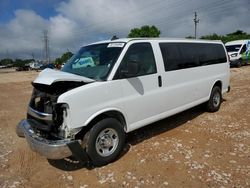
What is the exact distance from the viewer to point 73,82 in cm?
385

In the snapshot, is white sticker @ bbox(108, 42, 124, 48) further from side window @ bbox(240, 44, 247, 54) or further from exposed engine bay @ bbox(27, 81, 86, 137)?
side window @ bbox(240, 44, 247, 54)

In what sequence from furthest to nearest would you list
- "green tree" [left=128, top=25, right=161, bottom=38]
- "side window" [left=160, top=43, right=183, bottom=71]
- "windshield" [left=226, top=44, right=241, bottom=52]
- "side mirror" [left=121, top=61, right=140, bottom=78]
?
"green tree" [left=128, top=25, right=161, bottom=38], "windshield" [left=226, top=44, right=241, bottom=52], "side window" [left=160, top=43, right=183, bottom=71], "side mirror" [left=121, top=61, right=140, bottom=78]

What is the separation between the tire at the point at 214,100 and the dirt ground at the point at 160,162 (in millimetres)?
793

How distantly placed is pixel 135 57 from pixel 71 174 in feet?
7.57

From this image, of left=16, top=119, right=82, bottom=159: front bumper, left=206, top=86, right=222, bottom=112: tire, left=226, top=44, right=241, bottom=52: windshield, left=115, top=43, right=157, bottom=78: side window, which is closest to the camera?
left=16, top=119, right=82, bottom=159: front bumper

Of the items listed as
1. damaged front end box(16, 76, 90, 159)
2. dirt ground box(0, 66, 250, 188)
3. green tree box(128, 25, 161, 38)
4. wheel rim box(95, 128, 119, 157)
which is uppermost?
green tree box(128, 25, 161, 38)

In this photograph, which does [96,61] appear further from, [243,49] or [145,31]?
[145,31]

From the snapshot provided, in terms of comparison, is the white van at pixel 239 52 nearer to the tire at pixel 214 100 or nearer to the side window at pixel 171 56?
the tire at pixel 214 100

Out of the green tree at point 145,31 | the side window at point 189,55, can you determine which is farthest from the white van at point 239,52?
the green tree at point 145,31

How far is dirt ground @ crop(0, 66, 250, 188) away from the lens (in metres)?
3.68

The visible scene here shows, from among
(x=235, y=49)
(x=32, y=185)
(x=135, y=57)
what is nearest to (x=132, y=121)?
(x=135, y=57)

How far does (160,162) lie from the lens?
4.20m

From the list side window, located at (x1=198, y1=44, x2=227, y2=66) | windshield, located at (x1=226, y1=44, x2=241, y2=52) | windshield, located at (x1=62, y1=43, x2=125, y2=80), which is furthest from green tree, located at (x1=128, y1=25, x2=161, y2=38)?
windshield, located at (x1=62, y1=43, x2=125, y2=80)

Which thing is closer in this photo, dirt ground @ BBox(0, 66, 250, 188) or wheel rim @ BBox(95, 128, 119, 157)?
dirt ground @ BBox(0, 66, 250, 188)
